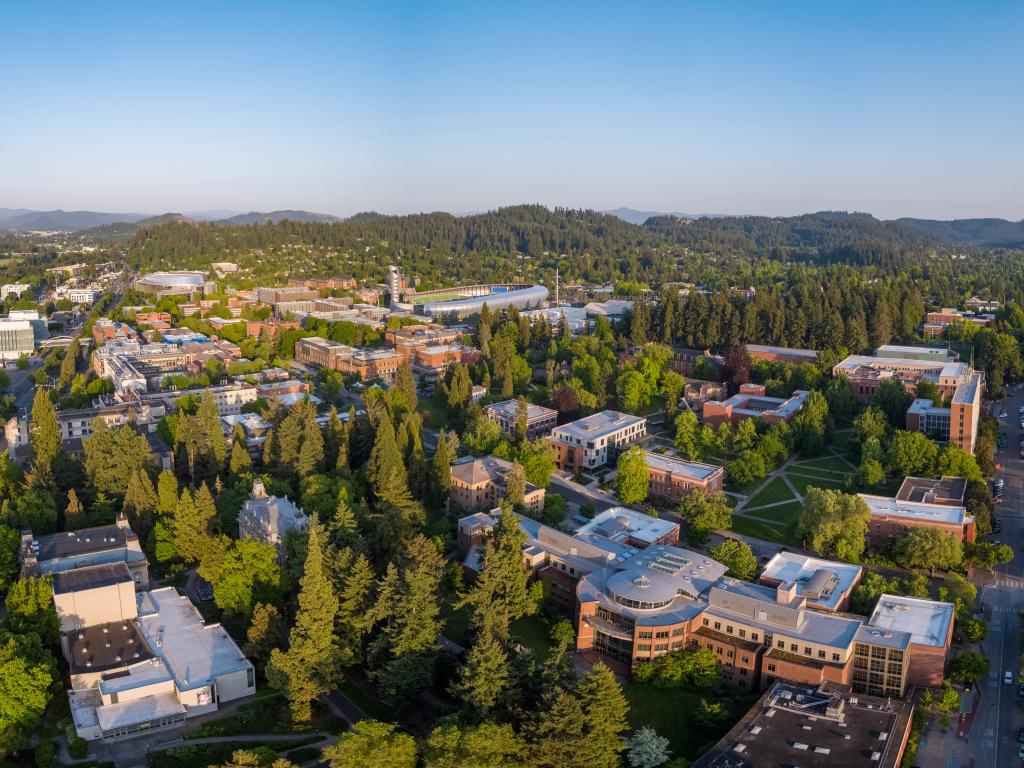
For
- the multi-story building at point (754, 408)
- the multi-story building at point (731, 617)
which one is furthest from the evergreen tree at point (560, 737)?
the multi-story building at point (754, 408)

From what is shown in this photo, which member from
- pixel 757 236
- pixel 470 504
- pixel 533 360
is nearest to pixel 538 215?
pixel 757 236

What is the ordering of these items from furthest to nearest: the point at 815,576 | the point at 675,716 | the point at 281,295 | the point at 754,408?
the point at 281,295, the point at 754,408, the point at 815,576, the point at 675,716

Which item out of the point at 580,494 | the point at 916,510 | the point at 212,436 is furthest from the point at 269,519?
the point at 916,510

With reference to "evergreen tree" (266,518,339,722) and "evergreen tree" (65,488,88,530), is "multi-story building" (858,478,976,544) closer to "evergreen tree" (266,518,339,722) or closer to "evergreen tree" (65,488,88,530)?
"evergreen tree" (266,518,339,722)

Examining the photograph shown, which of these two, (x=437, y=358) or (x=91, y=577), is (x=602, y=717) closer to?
(x=91, y=577)

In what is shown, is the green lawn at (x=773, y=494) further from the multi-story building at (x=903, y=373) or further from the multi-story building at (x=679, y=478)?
the multi-story building at (x=903, y=373)

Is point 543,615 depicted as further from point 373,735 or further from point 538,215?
point 538,215
